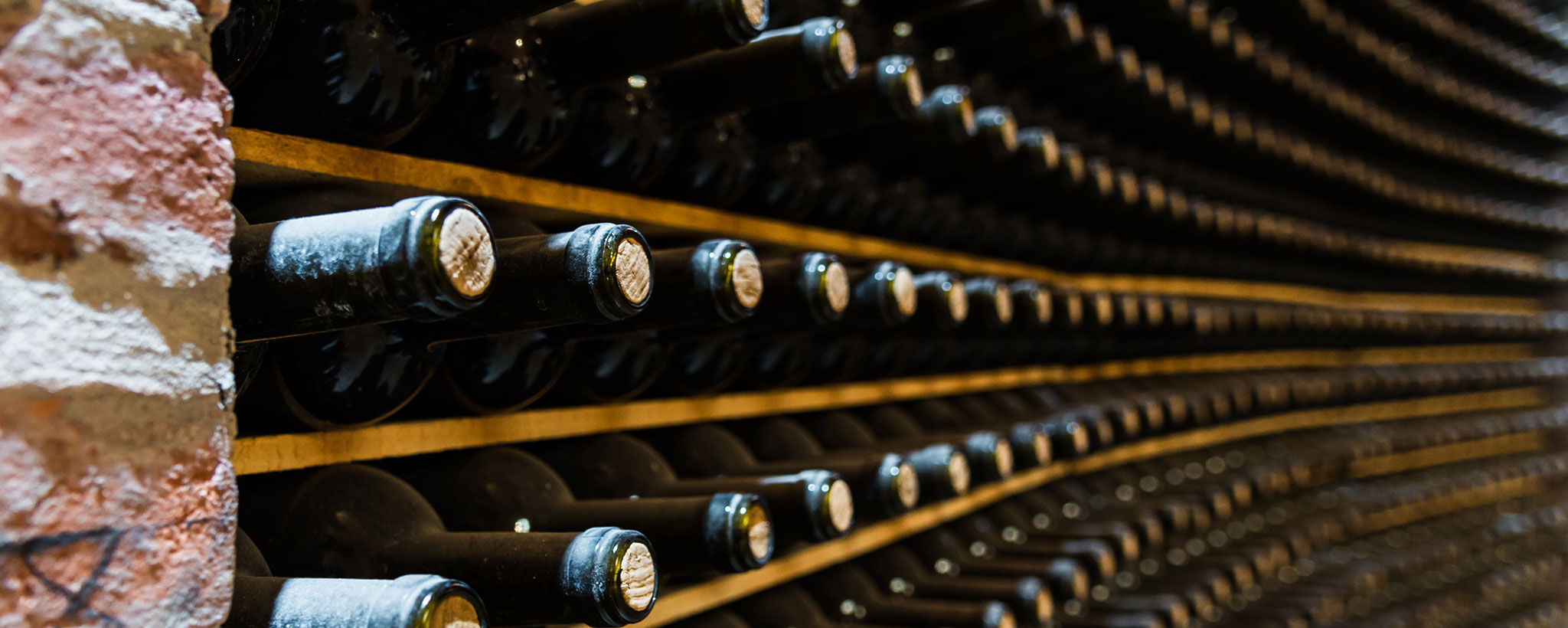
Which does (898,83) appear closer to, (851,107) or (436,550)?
(851,107)

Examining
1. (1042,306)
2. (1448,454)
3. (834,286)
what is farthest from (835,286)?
(1448,454)

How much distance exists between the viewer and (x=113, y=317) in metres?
0.43

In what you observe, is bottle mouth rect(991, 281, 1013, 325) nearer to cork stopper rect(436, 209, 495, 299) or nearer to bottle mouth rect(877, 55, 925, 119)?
bottle mouth rect(877, 55, 925, 119)

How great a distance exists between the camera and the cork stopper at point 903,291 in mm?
1002

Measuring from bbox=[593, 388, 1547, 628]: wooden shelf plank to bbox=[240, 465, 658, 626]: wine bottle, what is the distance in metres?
0.28

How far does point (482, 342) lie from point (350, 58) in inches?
8.6

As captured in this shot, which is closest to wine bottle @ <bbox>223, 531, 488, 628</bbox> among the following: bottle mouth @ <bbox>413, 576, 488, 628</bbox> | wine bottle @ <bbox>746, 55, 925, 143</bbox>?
bottle mouth @ <bbox>413, 576, 488, 628</bbox>

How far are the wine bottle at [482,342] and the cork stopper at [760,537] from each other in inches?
7.3

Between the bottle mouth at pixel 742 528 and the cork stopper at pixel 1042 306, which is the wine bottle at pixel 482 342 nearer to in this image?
the bottle mouth at pixel 742 528

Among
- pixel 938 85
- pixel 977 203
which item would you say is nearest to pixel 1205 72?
pixel 977 203

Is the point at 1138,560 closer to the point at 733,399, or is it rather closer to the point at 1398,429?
the point at 733,399

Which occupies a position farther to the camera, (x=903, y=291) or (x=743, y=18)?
(x=903, y=291)

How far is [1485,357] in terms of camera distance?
3.45 metres

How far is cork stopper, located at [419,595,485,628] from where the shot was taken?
0.48m
